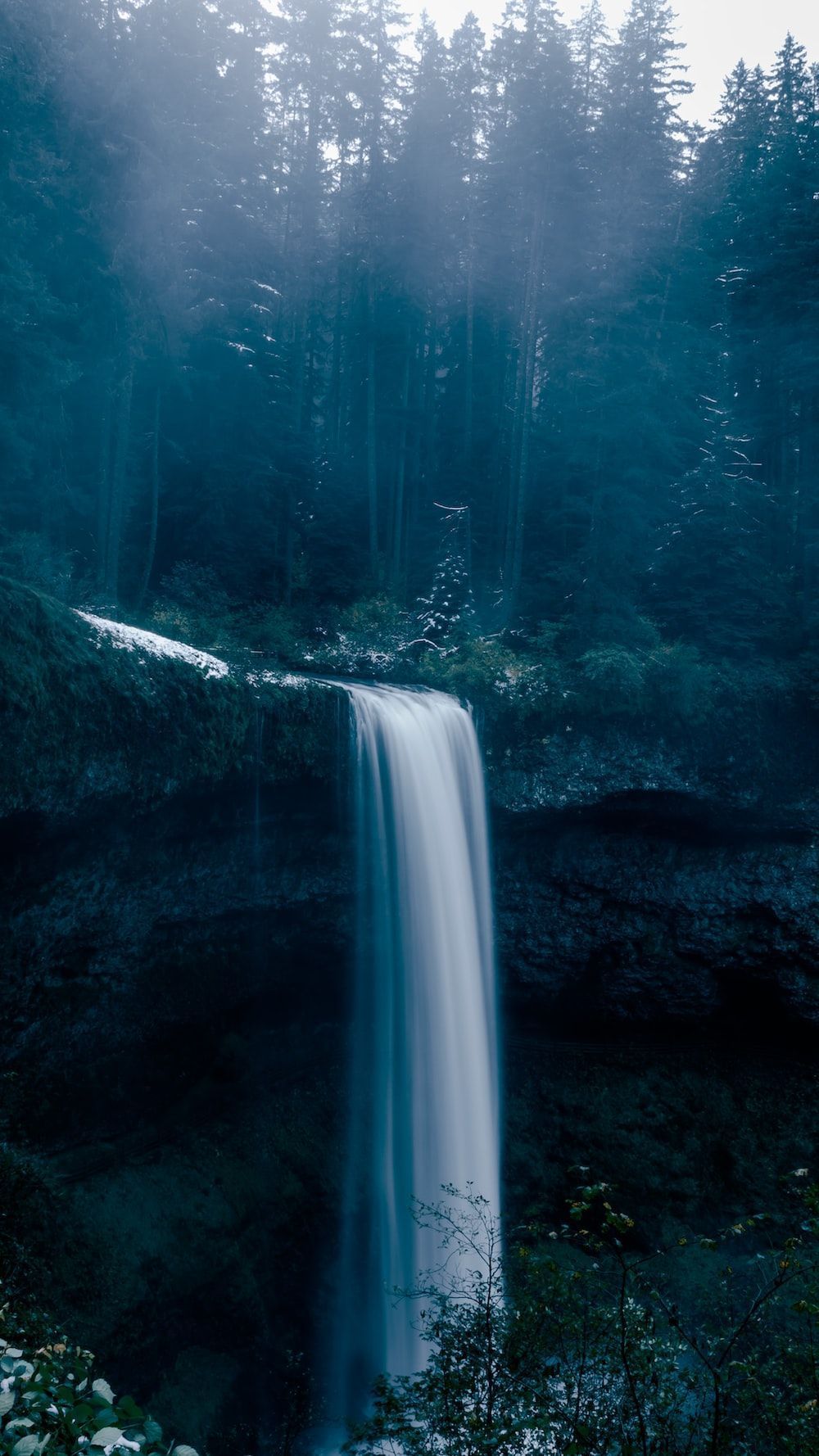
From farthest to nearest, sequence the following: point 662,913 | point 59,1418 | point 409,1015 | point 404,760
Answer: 1. point 662,913
2. point 409,1015
3. point 404,760
4. point 59,1418

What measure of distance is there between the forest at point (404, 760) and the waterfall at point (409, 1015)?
0.24 ft

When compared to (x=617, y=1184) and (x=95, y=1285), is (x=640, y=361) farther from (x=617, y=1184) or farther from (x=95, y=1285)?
(x=95, y=1285)

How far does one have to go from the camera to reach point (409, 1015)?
13.2 m

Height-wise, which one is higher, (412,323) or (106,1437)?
(412,323)

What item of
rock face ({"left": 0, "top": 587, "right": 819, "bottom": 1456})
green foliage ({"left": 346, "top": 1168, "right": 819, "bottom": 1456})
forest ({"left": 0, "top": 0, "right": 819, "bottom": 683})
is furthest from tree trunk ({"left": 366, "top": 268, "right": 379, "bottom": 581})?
green foliage ({"left": 346, "top": 1168, "right": 819, "bottom": 1456})

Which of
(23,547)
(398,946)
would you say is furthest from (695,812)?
(23,547)

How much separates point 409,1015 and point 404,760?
3943 millimetres

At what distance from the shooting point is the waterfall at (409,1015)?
41.0ft

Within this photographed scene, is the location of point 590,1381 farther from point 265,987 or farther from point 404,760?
point 265,987

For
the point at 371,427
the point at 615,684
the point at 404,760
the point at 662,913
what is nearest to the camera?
the point at 404,760

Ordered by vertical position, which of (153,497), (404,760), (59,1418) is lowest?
(59,1418)

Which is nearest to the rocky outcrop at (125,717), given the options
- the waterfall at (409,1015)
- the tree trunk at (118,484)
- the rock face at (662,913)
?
the waterfall at (409,1015)

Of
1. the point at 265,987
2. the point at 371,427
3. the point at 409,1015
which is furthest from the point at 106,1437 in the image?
the point at 371,427

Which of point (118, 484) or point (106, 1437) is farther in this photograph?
point (118, 484)
